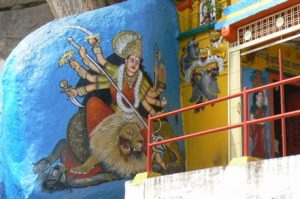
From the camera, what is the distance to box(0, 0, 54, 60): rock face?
53.8 ft

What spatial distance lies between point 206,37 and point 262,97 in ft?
4.72

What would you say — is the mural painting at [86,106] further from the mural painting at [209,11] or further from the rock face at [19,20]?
the rock face at [19,20]

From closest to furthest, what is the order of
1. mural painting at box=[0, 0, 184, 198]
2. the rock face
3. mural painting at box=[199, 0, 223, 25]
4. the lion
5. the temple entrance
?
mural painting at box=[0, 0, 184, 198] < the lion < the temple entrance < mural painting at box=[199, 0, 223, 25] < the rock face

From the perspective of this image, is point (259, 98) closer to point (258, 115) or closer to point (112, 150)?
point (258, 115)

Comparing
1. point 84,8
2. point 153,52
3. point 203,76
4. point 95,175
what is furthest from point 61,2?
point 95,175

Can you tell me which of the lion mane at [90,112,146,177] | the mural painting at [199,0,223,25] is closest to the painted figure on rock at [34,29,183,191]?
the lion mane at [90,112,146,177]

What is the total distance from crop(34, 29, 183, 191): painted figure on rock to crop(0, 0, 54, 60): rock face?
622cm

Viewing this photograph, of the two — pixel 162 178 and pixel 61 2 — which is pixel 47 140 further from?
pixel 61 2

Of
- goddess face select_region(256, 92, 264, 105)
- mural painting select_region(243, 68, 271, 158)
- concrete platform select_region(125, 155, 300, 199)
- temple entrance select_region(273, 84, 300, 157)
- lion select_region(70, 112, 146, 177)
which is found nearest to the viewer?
concrete platform select_region(125, 155, 300, 199)

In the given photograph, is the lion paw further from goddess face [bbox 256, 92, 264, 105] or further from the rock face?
the rock face

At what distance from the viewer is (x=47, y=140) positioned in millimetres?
9594

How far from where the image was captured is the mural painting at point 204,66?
35.4 feet

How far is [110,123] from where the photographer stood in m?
10.1

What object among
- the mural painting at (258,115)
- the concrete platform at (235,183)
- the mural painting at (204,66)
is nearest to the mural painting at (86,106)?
the mural painting at (204,66)
